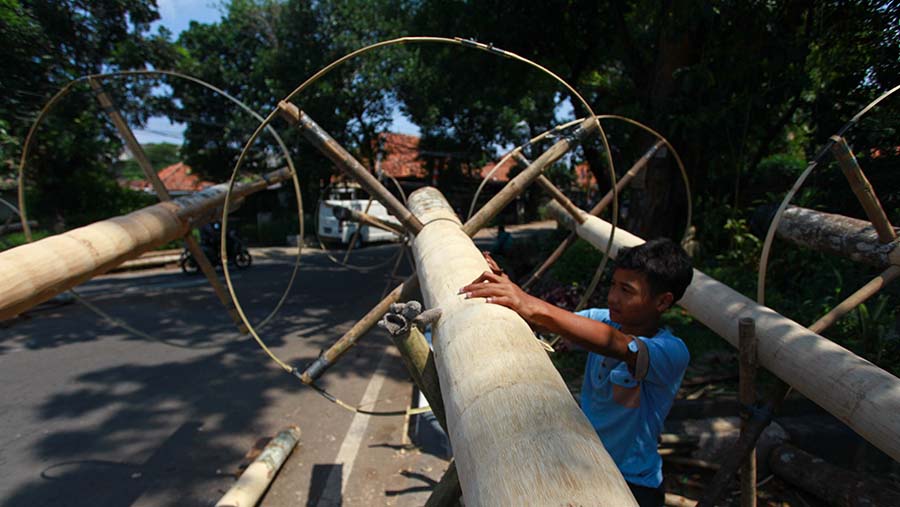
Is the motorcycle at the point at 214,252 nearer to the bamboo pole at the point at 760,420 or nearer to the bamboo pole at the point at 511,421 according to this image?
the bamboo pole at the point at 511,421

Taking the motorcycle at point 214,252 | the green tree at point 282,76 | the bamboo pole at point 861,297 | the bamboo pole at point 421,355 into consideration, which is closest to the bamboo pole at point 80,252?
the bamboo pole at point 421,355

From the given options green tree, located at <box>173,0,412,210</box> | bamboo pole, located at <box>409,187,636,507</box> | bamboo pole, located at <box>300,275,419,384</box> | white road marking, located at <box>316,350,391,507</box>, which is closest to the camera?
bamboo pole, located at <box>409,187,636,507</box>

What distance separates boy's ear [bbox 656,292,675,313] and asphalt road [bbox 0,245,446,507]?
2213mm

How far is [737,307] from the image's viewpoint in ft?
6.55

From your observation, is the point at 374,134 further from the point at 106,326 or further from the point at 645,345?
the point at 645,345

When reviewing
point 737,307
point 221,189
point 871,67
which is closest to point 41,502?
point 221,189

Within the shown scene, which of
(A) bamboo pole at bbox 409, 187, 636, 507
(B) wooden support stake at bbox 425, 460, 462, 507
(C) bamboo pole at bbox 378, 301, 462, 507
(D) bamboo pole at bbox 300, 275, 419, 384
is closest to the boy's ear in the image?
(A) bamboo pole at bbox 409, 187, 636, 507

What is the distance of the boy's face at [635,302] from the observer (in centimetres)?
163

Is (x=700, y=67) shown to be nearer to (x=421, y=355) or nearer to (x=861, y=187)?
(x=861, y=187)

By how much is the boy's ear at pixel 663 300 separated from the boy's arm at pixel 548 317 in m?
0.33

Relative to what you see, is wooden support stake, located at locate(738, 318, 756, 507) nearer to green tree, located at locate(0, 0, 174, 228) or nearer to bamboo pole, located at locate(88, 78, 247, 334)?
bamboo pole, located at locate(88, 78, 247, 334)

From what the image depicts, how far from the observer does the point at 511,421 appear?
890 millimetres

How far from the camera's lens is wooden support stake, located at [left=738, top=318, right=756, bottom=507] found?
1.77m

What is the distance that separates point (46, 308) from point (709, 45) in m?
10.5
